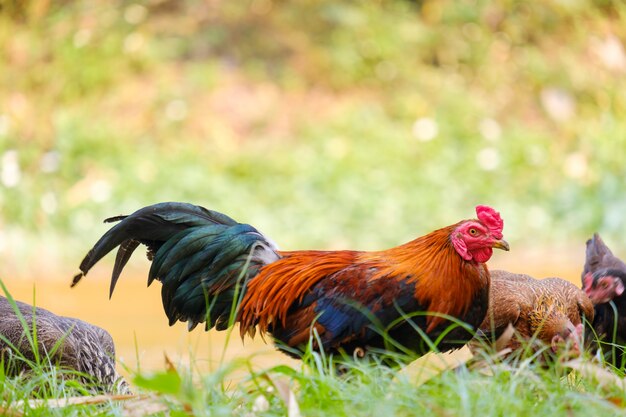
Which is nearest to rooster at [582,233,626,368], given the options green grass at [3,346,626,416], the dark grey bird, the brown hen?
the brown hen

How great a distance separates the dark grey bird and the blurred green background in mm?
5196

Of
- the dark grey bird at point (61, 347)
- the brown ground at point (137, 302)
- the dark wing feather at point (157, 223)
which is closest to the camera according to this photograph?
the dark grey bird at point (61, 347)

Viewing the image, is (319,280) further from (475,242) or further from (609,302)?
(609,302)

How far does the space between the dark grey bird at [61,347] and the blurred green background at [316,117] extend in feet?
17.0

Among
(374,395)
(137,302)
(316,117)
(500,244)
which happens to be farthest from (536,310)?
(316,117)

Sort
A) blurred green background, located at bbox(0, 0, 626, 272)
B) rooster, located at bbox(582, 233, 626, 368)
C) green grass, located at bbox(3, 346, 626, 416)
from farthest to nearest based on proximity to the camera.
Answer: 1. blurred green background, located at bbox(0, 0, 626, 272)
2. rooster, located at bbox(582, 233, 626, 368)
3. green grass, located at bbox(3, 346, 626, 416)

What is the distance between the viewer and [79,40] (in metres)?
12.4

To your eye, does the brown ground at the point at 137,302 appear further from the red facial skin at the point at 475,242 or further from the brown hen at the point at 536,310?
the red facial skin at the point at 475,242

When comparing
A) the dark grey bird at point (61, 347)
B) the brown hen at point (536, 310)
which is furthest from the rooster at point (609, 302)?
the dark grey bird at point (61, 347)

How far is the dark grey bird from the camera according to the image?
4.41m

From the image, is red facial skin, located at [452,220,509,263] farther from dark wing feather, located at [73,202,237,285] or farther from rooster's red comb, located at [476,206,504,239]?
dark wing feather, located at [73,202,237,285]

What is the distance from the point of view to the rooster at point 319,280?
4.20m

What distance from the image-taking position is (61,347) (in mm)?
4492

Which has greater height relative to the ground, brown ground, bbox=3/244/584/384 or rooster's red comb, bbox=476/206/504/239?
rooster's red comb, bbox=476/206/504/239
